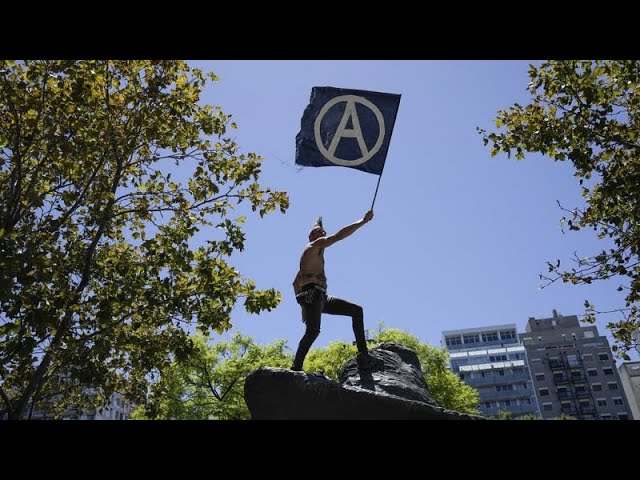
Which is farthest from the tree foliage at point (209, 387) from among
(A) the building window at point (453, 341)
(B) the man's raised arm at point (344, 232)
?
(A) the building window at point (453, 341)

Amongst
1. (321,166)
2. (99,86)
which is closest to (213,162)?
(99,86)

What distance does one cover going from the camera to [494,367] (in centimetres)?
9344

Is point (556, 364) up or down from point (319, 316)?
up

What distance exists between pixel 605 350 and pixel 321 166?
89718 millimetres

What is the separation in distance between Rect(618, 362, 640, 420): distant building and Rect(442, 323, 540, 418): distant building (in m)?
12.7

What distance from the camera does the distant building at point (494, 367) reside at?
8831 centimetres

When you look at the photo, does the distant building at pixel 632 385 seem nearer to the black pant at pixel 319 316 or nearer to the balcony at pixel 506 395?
the balcony at pixel 506 395

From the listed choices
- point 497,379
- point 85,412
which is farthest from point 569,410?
point 85,412

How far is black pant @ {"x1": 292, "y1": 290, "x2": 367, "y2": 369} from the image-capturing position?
277 inches

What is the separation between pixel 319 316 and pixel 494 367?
9367 cm

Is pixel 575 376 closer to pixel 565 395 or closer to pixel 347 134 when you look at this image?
pixel 565 395

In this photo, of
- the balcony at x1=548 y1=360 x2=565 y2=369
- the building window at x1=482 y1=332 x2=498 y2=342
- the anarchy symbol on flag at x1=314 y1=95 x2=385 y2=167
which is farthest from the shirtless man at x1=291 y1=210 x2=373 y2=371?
the building window at x1=482 y1=332 x2=498 y2=342
